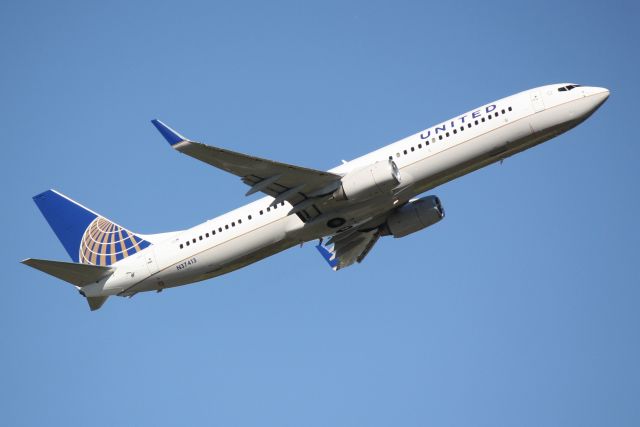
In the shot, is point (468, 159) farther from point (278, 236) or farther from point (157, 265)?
point (157, 265)

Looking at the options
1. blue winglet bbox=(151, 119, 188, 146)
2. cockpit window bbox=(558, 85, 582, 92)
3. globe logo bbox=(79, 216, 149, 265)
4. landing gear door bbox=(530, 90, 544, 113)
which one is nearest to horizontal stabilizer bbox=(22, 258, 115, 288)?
globe logo bbox=(79, 216, 149, 265)

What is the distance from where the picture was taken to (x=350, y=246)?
48625 mm

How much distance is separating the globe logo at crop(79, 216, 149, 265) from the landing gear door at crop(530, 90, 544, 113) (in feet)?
70.4

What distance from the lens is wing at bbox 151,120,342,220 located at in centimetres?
3603

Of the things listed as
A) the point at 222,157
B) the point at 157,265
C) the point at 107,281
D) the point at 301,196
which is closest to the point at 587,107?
the point at 301,196

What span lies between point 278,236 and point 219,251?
3128mm

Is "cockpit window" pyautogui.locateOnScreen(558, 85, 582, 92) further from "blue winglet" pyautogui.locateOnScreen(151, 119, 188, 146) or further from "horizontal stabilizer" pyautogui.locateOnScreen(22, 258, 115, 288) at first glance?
"horizontal stabilizer" pyautogui.locateOnScreen(22, 258, 115, 288)

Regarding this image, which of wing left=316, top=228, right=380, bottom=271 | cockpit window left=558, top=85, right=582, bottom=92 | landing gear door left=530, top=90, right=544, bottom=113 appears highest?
cockpit window left=558, top=85, right=582, bottom=92

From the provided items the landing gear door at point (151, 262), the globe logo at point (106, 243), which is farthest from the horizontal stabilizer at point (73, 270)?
the landing gear door at point (151, 262)

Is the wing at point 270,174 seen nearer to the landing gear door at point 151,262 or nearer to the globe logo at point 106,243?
the landing gear door at point 151,262

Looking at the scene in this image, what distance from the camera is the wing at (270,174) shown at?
3603 centimetres

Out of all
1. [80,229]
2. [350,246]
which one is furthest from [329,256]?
[80,229]

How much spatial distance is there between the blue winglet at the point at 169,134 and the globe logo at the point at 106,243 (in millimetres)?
11766

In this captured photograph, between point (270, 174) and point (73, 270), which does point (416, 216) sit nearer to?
point (270, 174)
